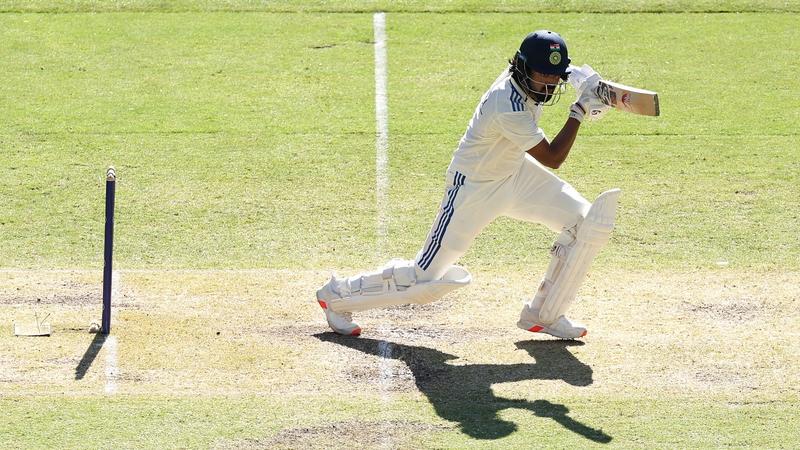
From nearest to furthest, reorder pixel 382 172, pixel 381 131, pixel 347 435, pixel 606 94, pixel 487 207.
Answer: pixel 347 435
pixel 606 94
pixel 487 207
pixel 382 172
pixel 381 131

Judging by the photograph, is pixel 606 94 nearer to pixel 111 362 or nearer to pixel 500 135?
pixel 500 135

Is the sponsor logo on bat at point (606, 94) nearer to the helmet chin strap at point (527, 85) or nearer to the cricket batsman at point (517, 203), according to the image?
the cricket batsman at point (517, 203)

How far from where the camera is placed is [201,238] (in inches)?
428

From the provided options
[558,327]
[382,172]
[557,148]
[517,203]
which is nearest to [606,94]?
[557,148]

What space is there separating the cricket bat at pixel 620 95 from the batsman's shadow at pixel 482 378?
5.44 ft

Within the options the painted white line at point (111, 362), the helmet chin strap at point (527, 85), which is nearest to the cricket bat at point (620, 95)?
the helmet chin strap at point (527, 85)

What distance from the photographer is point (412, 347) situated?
880 centimetres

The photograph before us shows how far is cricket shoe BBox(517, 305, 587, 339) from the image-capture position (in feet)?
29.0

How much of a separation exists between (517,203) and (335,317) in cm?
145

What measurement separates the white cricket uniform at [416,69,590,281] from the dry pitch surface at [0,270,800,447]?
742mm

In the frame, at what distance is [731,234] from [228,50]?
664cm

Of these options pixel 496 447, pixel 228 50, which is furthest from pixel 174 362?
pixel 228 50

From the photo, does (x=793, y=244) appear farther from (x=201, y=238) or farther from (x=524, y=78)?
(x=201, y=238)

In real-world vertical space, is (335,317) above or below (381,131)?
below
